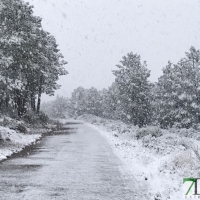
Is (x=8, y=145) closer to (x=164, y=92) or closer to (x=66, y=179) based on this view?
(x=66, y=179)

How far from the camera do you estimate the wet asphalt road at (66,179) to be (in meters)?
6.75

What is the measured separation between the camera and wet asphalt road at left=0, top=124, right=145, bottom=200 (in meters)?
6.75

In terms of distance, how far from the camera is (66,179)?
843cm

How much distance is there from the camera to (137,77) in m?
42.4

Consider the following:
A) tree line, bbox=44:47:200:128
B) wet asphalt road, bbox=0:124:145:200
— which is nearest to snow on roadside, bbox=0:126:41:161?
wet asphalt road, bbox=0:124:145:200

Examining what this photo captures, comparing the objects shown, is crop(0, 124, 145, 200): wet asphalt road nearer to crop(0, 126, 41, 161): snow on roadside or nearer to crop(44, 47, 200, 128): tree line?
crop(0, 126, 41, 161): snow on roadside

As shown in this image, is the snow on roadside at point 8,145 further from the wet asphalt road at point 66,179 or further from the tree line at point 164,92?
the tree line at point 164,92

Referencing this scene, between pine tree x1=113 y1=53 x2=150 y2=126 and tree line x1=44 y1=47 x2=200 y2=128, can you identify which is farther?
pine tree x1=113 y1=53 x2=150 y2=126

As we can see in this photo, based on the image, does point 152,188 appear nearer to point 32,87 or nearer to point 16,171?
point 16,171

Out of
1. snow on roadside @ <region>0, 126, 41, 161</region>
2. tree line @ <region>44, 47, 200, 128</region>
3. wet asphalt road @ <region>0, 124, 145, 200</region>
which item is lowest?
wet asphalt road @ <region>0, 124, 145, 200</region>

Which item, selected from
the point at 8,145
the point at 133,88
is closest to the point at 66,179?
the point at 8,145

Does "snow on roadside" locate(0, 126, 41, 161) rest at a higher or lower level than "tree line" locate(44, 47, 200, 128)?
lower

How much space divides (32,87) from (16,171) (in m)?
27.9

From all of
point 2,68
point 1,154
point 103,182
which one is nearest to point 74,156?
point 1,154
